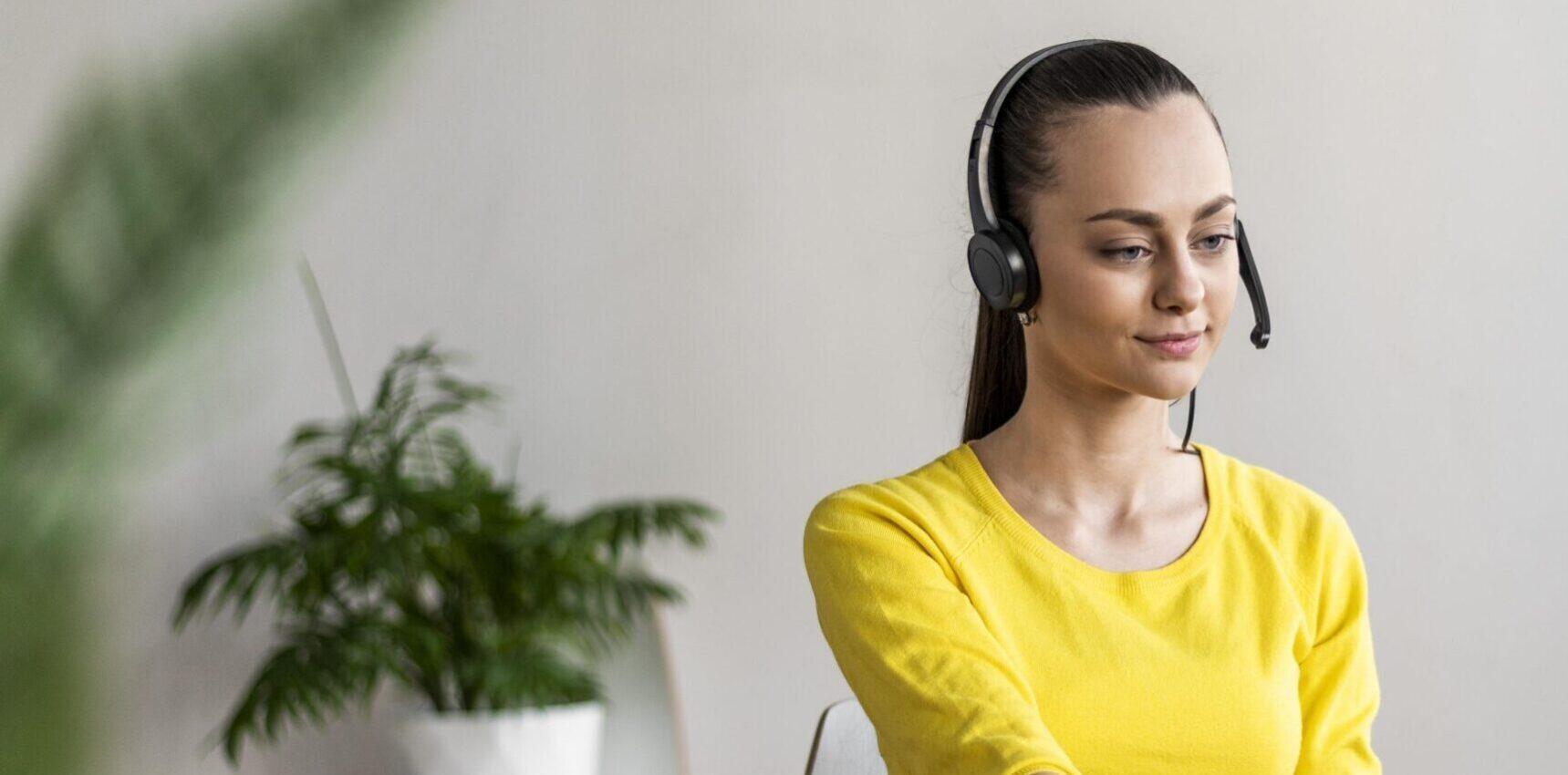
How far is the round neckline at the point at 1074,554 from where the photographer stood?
103 cm

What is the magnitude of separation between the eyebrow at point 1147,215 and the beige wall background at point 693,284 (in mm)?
1768

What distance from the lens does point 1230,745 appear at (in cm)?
99

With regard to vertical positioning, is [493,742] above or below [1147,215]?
below

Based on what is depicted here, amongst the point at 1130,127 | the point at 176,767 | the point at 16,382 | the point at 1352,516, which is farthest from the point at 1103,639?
the point at 176,767

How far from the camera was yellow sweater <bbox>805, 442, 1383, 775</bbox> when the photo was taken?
3.17 feet

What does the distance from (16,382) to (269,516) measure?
8.14 ft

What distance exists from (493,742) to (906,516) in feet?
5.31

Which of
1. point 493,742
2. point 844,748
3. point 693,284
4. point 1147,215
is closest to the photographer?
point 1147,215

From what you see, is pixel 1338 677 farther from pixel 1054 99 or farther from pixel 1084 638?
pixel 1054 99

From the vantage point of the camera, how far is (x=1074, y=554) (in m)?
1.05

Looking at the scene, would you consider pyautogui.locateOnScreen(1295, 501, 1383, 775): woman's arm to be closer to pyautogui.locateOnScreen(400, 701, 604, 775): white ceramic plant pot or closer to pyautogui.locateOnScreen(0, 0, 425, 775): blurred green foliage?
pyautogui.locateOnScreen(0, 0, 425, 775): blurred green foliage

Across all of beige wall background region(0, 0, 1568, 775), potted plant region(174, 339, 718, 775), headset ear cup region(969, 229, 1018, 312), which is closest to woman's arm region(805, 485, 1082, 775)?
headset ear cup region(969, 229, 1018, 312)

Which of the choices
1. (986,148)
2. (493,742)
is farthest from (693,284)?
(986,148)

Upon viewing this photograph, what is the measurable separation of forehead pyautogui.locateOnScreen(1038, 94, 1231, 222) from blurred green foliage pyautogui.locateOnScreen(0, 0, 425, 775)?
1.67ft
